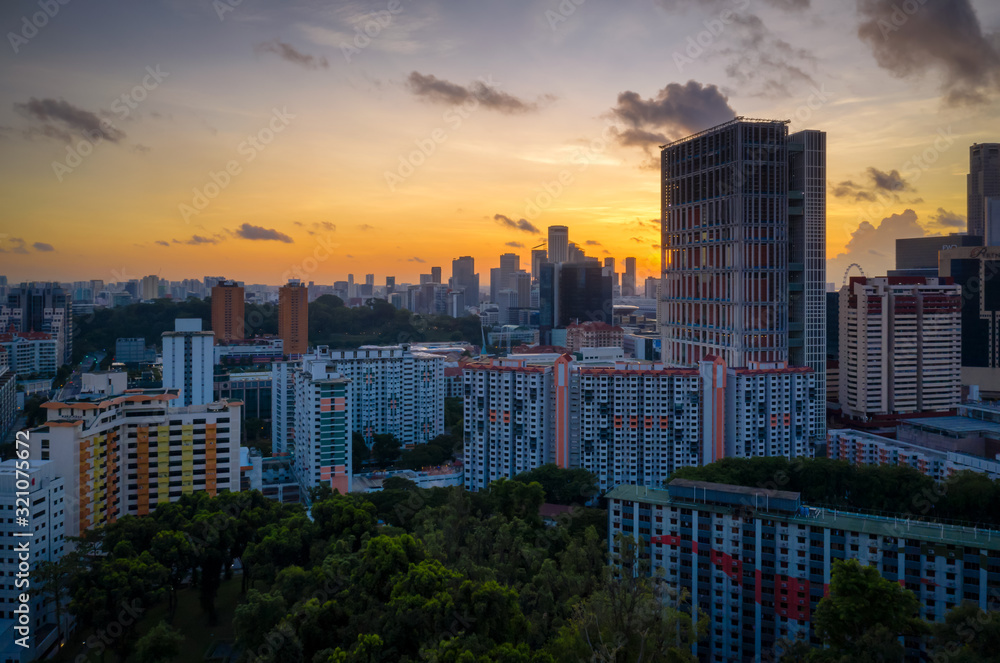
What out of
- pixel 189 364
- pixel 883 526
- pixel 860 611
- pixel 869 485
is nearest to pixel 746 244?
pixel 869 485

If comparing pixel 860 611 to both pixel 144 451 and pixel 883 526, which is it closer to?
pixel 883 526

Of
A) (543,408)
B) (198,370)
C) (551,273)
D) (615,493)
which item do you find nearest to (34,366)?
(198,370)

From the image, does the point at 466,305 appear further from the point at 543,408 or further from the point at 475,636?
the point at 475,636

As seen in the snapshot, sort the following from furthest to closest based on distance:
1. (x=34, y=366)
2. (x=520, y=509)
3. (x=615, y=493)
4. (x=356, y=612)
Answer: (x=34, y=366), (x=520, y=509), (x=615, y=493), (x=356, y=612)

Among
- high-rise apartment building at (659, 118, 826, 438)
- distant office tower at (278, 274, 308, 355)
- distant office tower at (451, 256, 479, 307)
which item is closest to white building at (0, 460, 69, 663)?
high-rise apartment building at (659, 118, 826, 438)

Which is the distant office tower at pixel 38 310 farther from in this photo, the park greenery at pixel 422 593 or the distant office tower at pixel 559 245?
the distant office tower at pixel 559 245

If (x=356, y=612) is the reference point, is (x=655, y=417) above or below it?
above

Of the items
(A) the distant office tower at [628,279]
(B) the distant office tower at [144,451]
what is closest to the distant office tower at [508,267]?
(A) the distant office tower at [628,279]
